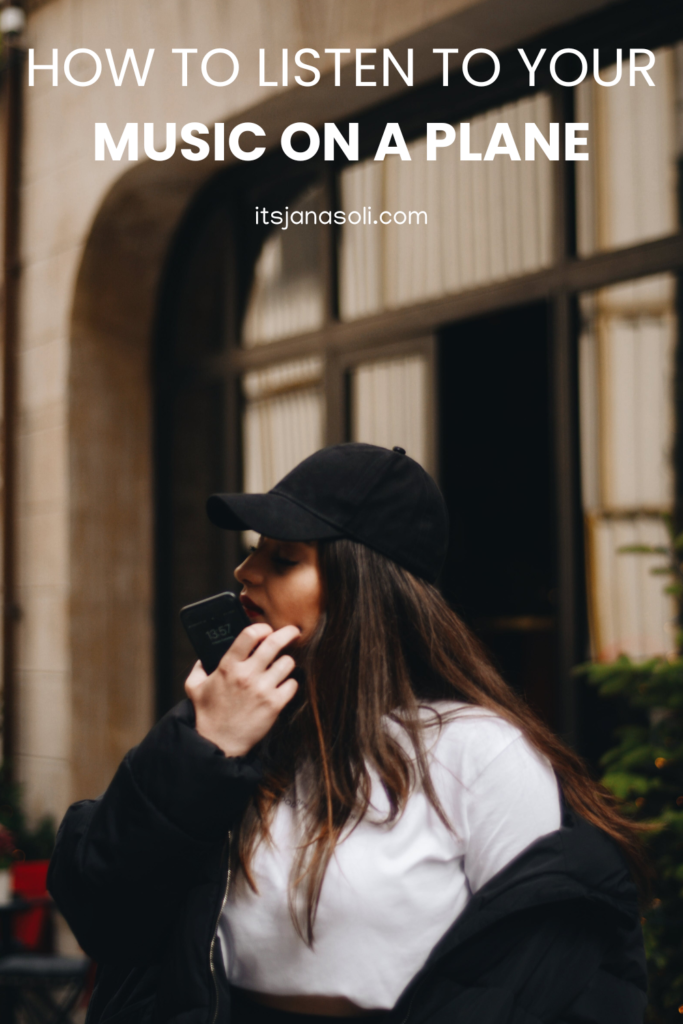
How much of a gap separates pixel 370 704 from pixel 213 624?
0.28 metres

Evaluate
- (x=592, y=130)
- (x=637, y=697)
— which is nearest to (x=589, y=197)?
(x=592, y=130)

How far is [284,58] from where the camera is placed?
424cm

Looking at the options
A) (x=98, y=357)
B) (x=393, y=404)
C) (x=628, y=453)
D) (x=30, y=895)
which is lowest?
(x=30, y=895)

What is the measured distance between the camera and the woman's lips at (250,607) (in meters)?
1.53

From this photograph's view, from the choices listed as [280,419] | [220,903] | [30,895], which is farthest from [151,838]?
[30,895]

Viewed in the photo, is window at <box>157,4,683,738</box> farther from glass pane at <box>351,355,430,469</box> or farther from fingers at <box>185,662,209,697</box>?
fingers at <box>185,662,209,697</box>

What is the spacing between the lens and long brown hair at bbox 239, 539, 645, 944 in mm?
1391

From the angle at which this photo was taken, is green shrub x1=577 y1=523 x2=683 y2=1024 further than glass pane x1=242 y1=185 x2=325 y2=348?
No

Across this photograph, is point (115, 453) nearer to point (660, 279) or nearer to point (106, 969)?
point (660, 279)

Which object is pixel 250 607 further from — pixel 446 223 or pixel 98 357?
pixel 98 357

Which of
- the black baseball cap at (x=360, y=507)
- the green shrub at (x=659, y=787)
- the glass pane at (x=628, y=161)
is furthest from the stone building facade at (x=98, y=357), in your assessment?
the black baseball cap at (x=360, y=507)

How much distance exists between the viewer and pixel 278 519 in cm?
147

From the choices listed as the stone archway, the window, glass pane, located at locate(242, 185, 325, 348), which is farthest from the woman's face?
the stone archway

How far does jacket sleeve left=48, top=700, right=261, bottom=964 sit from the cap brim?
0.31m
